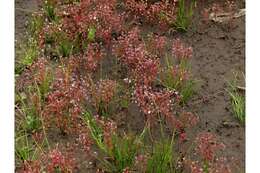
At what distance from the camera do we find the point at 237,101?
19.3 feet

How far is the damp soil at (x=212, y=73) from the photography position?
573 centimetres

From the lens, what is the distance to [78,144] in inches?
222

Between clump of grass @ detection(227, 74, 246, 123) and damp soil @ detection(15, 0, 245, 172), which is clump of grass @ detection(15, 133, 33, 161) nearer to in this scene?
damp soil @ detection(15, 0, 245, 172)

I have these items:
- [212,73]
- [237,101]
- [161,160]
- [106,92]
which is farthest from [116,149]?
[212,73]

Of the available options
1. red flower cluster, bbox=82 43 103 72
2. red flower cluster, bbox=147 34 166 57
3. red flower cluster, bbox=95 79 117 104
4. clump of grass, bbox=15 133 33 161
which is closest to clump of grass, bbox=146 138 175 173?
red flower cluster, bbox=95 79 117 104

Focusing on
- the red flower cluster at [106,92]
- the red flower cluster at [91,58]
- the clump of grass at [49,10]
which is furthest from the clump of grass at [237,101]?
the clump of grass at [49,10]

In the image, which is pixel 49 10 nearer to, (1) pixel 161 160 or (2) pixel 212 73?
(2) pixel 212 73

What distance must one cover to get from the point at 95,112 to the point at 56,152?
0.83 metres

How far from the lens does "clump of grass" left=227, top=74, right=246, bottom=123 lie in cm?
577

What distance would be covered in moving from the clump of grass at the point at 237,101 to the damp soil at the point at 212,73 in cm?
6

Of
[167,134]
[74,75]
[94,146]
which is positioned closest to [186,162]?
[167,134]

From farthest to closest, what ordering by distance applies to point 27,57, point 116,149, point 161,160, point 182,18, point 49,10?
point 49,10 < point 182,18 < point 27,57 < point 116,149 < point 161,160

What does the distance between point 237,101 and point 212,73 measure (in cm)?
60

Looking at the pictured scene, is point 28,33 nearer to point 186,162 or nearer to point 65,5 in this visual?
point 65,5
